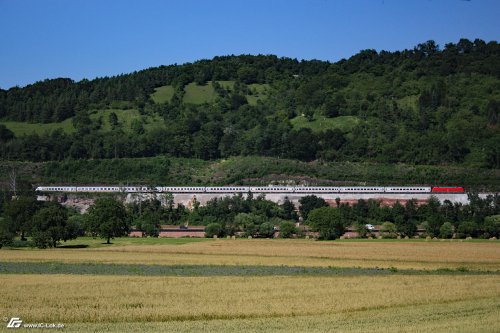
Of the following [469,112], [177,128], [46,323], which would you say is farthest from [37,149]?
[46,323]

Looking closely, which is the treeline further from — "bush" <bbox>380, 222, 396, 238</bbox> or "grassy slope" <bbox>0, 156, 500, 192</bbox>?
"grassy slope" <bbox>0, 156, 500, 192</bbox>

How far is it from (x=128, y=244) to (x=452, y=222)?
36.5 metres

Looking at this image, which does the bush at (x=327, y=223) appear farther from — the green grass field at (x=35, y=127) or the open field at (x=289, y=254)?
the green grass field at (x=35, y=127)

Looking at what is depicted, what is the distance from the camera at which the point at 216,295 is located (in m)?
40.1

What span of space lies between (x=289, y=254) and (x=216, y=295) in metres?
26.3

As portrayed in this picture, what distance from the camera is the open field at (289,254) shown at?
193 ft

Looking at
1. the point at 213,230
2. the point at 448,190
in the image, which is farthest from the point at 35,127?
the point at 213,230

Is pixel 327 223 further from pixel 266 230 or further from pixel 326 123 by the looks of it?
pixel 326 123

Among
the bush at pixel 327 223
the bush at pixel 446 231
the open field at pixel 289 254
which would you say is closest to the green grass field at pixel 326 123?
the bush at pixel 446 231

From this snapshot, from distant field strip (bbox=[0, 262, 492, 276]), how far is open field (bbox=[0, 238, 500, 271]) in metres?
2.21

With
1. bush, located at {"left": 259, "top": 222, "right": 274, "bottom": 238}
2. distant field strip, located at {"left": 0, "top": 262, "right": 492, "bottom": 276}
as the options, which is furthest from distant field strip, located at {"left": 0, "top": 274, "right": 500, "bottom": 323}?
bush, located at {"left": 259, "top": 222, "right": 274, "bottom": 238}

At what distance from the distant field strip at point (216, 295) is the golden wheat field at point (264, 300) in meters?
0.04

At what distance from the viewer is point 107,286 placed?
141 ft

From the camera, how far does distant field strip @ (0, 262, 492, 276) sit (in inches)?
2009
